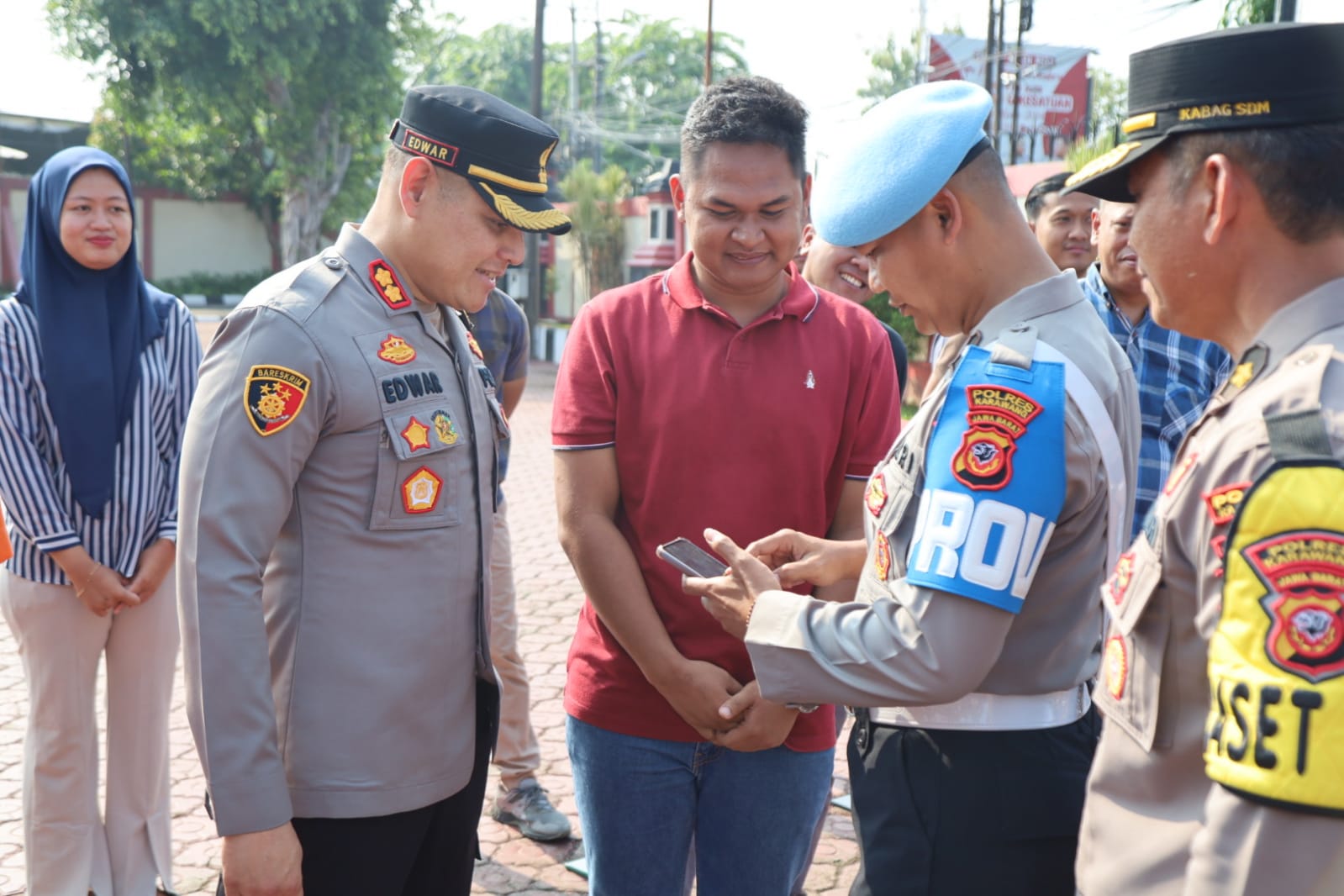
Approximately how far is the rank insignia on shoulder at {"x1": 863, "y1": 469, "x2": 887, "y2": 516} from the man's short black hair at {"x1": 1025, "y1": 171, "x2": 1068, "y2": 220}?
10.6 ft

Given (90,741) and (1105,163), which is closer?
(1105,163)

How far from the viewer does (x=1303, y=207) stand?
1.33 meters

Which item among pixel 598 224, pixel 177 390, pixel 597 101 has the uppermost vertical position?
pixel 597 101

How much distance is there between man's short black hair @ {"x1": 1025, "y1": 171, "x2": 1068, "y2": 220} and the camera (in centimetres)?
491

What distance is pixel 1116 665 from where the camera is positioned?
1.47 metres

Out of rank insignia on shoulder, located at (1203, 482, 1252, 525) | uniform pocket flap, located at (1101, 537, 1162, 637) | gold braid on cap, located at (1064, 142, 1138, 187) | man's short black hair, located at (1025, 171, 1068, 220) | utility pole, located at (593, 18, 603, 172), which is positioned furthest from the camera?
utility pole, located at (593, 18, 603, 172)

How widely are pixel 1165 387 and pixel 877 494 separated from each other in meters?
2.29

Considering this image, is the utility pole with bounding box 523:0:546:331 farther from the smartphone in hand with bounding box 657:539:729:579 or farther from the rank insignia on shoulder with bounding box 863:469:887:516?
the rank insignia on shoulder with bounding box 863:469:887:516

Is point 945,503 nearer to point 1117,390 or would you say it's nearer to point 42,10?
point 1117,390

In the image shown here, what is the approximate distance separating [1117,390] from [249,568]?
1.43 metres

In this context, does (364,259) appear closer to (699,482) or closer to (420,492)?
(420,492)

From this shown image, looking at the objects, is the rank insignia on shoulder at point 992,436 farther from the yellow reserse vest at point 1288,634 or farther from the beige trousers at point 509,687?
the beige trousers at point 509,687

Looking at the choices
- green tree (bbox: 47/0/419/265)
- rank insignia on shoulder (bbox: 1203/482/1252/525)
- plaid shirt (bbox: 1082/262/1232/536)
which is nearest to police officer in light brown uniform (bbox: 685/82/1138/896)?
rank insignia on shoulder (bbox: 1203/482/1252/525)

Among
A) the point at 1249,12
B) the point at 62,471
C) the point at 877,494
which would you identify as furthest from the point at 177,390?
the point at 1249,12
